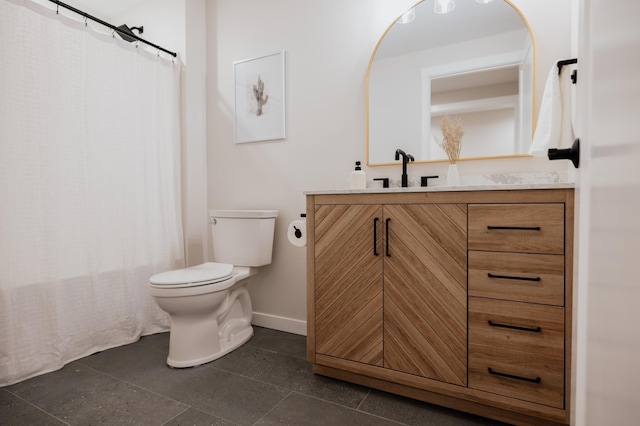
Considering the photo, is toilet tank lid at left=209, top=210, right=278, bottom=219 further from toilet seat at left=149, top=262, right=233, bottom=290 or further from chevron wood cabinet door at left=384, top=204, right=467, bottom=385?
chevron wood cabinet door at left=384, top=204, right=467, bottom=385

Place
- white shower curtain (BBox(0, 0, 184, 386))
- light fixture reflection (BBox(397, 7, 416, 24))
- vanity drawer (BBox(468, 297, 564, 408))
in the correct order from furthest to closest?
1. light fixture reflection (BBox(397, 7, 416, 24))
2. white shower curtain (BBox(0, 0, 184, 386))
3. vanity drawer (BBox(468, 297, 564, 408))

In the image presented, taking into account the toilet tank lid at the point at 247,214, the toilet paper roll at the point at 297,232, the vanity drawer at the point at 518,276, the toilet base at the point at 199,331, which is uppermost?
the toilet tank lid at the point at 247,214

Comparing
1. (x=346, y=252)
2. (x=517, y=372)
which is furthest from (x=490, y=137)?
(x=517, y=372)

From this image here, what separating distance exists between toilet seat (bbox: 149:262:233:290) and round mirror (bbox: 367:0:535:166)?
111cm

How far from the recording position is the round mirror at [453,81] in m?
1.74

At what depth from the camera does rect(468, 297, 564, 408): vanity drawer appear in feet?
4.01

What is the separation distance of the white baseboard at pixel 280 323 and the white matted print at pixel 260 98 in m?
1.29

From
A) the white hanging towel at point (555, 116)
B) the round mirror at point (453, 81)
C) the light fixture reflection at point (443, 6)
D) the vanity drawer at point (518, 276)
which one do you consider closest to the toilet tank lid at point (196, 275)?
the round mirror at point (453, 81)

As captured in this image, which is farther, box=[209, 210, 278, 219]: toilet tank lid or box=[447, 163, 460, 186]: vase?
box=[209, 210, 278, 219]: toilet tank lid

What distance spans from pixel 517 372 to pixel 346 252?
2.68 feet

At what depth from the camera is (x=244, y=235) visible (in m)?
2.24

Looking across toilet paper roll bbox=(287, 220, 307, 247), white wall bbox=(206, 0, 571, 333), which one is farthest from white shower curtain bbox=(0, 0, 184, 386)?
toilet paper roll bbox=(287, 220, 307, 247)

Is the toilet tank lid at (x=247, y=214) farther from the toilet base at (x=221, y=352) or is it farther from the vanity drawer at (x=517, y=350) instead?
the vanity drawer at (x=517, y=350)

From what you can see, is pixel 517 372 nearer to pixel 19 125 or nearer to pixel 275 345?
pixel 275 345
